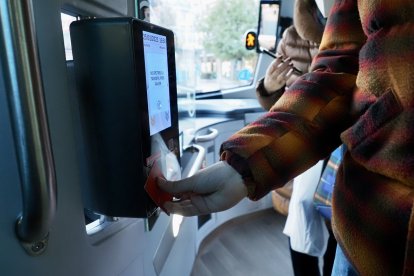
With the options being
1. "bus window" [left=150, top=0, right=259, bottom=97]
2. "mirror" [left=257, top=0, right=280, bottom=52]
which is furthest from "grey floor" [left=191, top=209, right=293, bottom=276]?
"mirror" [left=257, top=0, right=280, bottom=52]

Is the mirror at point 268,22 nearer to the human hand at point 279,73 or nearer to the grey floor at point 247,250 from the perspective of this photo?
the human hand at point 279,73

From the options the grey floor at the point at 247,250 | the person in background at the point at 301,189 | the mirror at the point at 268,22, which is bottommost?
the grey floor at the point at 247,250

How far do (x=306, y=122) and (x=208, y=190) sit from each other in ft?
0.74

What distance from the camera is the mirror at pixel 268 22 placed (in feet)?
7.62

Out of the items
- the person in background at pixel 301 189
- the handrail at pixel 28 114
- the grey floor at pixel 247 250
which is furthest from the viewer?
the grey floor at pixel 247 250

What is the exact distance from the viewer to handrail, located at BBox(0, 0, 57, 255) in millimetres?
329

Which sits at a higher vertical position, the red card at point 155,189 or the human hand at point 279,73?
the human hand at point 279,73

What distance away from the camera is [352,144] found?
50 centimetres

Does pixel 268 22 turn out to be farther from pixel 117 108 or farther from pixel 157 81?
pixel 117 108

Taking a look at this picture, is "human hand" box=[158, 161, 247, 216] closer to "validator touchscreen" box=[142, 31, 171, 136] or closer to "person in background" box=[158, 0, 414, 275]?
"person in background" box=[158, 0, 414, 275]

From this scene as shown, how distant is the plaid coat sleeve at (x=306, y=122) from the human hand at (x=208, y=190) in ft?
0.06

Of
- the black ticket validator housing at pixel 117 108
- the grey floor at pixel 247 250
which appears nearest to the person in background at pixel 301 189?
the grey floor at pixel 247 250

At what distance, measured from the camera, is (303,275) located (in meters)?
1.52

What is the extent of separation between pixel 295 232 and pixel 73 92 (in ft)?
3.92
